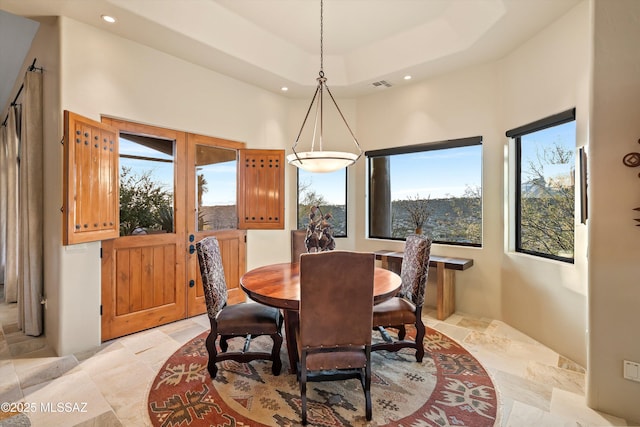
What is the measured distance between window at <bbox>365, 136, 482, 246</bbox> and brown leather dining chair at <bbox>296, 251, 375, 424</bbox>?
248 centimetres

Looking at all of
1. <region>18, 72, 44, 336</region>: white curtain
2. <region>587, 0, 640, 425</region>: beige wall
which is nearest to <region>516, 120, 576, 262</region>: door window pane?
<region>587, 0, 640, 425</region>: beige wall

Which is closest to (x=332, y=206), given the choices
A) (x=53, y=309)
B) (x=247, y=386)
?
(x=247, y=386)

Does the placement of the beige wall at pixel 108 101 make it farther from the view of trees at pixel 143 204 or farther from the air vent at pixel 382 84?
the air vent at pixel 382 84

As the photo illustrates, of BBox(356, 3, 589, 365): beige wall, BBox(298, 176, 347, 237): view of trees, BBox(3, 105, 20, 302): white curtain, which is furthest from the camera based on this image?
BBox(298, 176, 347, 237): view of trees

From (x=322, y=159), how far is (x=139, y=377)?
2354mm

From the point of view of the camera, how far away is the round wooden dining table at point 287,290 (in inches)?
83.7

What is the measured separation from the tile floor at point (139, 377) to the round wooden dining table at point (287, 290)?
1.04m

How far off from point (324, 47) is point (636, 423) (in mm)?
4667

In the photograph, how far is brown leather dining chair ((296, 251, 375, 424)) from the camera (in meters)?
1.88

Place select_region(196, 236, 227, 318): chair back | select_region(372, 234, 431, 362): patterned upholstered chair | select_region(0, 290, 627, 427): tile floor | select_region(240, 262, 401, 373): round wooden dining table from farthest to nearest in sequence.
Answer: select_region(372, 234, 431, 362): patterned upholstered chair < select_region(196, 236, 227, 318): chair back < select_region(240, 262, 401, 373): round wooden dining table < select_region(0, 290, 627, 427): tile floor

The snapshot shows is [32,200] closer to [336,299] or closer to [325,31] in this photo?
[336,299]

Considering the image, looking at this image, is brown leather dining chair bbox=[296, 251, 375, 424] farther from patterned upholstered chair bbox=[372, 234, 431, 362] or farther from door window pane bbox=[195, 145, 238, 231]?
door window pane bbox=[195, 145, 238, 231]

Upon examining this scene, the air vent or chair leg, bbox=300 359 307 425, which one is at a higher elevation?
the air vent

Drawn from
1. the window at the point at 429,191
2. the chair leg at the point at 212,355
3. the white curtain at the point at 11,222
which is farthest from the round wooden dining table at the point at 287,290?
the white curtain at the point at 11,222
